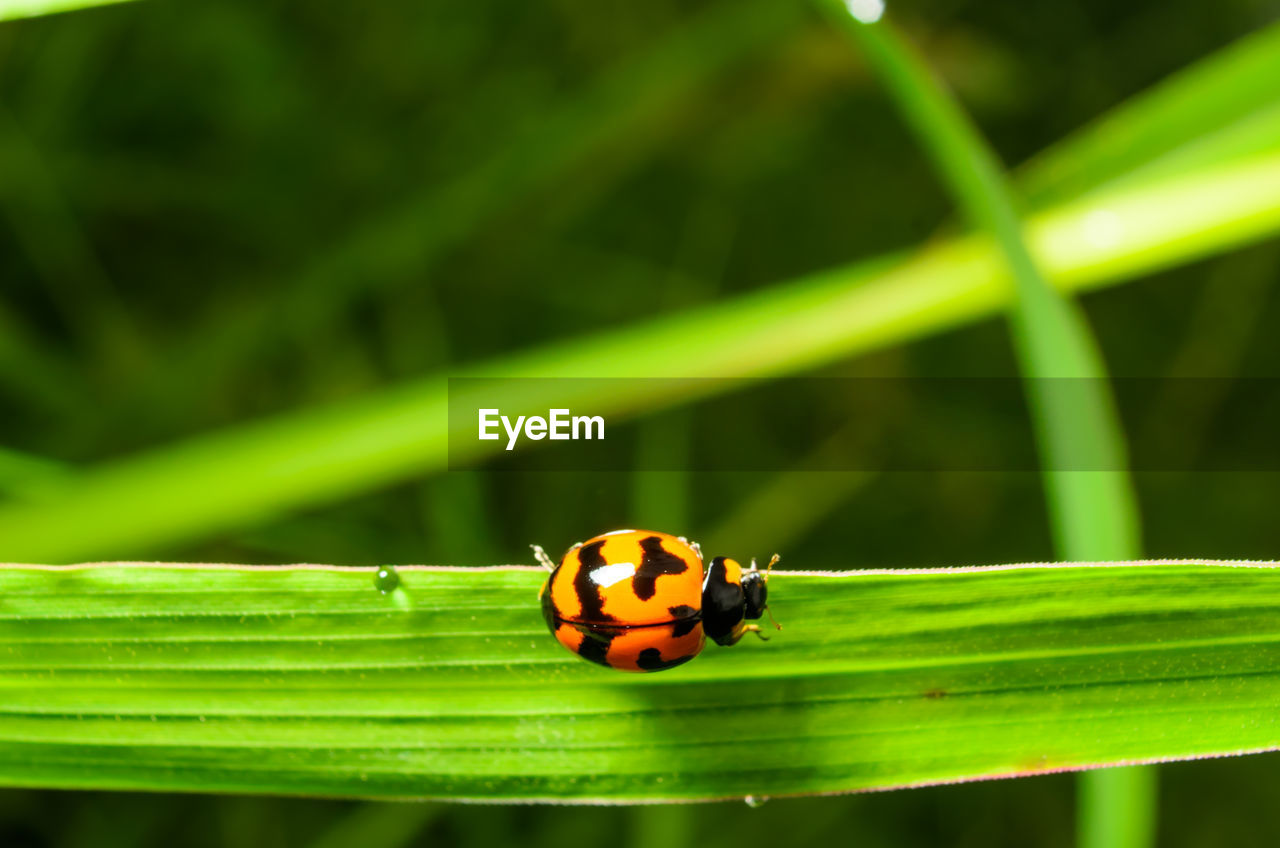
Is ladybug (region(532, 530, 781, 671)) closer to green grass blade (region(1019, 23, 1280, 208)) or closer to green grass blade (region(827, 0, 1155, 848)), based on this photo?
green grass blade (region(827, 0, 1155, 848))

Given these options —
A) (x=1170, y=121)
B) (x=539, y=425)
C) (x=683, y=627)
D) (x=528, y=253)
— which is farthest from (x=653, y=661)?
(x=528, y=253)

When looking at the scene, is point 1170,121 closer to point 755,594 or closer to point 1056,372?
point 1056,372

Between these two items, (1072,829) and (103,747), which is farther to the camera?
(1072,829)

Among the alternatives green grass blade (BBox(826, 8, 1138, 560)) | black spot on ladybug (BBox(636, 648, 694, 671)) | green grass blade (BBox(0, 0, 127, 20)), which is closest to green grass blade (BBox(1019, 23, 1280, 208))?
green grass blade (BBox(826, 8, 1138, 560))

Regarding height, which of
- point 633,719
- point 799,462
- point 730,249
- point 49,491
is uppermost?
point 730,249

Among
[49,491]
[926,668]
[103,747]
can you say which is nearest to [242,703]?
[103,747]

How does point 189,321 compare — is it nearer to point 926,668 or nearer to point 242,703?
point 242,703
